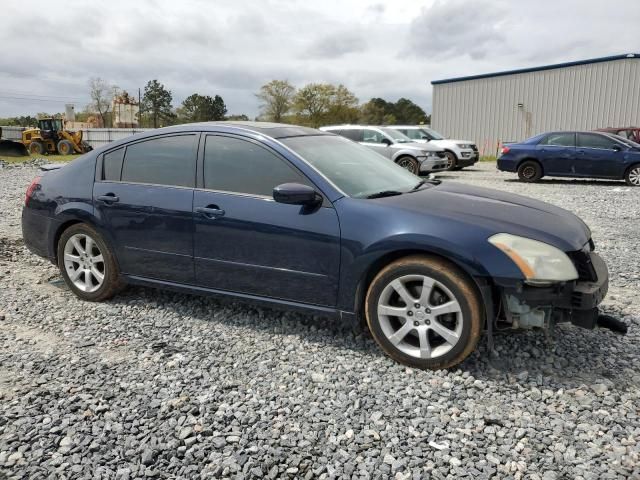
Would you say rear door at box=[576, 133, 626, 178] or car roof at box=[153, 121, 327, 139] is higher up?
rear door at box=[576, 133, 626, 178]

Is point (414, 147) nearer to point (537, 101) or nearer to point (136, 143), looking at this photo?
point (136, 143)

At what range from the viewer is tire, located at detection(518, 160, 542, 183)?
47.0ft

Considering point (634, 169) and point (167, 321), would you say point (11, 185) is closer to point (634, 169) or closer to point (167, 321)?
point (167, 321)

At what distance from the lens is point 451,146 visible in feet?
59.2

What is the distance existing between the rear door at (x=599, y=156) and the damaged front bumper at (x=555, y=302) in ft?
37.8

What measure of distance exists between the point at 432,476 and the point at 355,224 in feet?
5.25

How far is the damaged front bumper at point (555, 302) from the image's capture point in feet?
9.93

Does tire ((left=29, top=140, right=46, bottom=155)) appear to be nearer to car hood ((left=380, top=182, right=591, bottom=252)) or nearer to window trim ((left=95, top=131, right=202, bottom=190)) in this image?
window trim ((left=95, top=131, right=202, bottom=190))

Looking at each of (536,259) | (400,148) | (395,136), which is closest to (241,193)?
(536,259)

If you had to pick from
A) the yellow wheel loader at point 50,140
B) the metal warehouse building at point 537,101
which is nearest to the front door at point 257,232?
the yellow wheel loader at point 50,140

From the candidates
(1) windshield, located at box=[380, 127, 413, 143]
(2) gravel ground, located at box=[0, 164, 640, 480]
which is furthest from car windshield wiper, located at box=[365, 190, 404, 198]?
(1) windshield, located at box=[380, 127, 413, 143]

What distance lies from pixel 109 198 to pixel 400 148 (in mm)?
11673

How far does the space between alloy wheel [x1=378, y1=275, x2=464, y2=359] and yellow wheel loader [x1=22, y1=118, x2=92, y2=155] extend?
97.0ft

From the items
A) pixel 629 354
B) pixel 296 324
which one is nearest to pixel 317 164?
pixel 296 324
